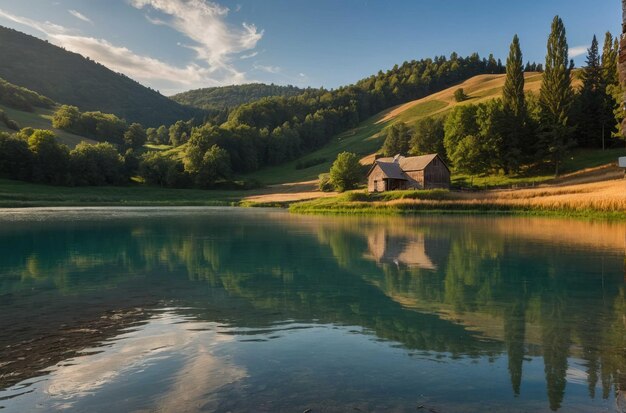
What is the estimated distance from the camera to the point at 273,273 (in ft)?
62.0

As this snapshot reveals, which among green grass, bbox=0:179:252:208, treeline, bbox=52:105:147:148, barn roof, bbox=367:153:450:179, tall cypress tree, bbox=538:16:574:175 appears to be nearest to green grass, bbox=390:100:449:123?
tall cypress tree, bbox=538:16:574:175

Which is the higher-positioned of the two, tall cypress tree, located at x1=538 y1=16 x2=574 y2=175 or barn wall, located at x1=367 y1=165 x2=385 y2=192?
tall cypress tree, located at x1=538 y1=16 x2=574 y2=175

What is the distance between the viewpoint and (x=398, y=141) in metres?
126

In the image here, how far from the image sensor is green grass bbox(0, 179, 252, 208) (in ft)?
277

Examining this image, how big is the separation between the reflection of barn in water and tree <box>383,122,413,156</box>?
307ft

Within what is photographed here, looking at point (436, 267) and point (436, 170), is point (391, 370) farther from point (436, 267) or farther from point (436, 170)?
point (436, 170)

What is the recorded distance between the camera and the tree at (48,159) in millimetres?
101850

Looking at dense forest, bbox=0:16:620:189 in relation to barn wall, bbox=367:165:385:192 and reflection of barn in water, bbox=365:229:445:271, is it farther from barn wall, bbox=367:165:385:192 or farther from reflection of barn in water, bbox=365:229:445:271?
reflection of barn in water, bbox=365:229:445:271

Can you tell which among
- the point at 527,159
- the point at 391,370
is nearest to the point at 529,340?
the point at 391,370

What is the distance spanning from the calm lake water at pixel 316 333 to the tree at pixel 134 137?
155 m

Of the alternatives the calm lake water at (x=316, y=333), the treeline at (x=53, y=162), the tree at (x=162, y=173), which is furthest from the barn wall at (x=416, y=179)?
the treeline at (x=53, y=162)

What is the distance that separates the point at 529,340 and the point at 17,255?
25894 millimetres

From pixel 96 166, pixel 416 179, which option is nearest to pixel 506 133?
pixel 416 179

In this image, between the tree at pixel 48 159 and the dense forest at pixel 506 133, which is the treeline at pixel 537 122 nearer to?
the dense forest at pixel 506 133
